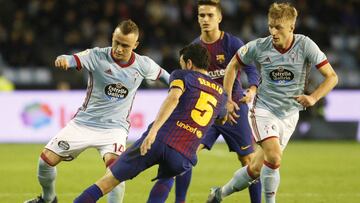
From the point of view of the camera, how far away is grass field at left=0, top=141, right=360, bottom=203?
9.49 metres

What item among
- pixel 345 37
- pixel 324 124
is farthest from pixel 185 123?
pixel 345 37

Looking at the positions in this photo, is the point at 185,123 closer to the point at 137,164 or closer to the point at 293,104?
the point at 137,164

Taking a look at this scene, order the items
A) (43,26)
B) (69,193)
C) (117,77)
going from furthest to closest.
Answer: (43,26), (69,193), (117,77)

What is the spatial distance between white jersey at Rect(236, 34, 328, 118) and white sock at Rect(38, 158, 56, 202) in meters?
2.08

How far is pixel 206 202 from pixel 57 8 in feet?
39.7

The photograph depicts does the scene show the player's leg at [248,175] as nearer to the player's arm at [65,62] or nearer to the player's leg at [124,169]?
the player's leg at [124,169]

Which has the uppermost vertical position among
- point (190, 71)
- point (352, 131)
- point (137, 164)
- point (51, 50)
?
point (190, 71)

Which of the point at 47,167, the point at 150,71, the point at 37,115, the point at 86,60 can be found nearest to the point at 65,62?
the point at 86,60

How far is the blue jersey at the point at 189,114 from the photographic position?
A: 22.1 ft

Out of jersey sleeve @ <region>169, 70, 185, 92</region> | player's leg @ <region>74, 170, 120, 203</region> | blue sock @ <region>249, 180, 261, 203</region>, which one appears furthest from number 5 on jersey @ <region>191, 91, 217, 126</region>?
blue sock @ <region>249, 180, 261, 203</region>

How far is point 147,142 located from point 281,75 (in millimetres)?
1830

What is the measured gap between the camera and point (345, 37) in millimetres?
21609

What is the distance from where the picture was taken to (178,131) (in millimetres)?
6762

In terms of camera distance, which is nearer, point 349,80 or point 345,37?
point 349,80
